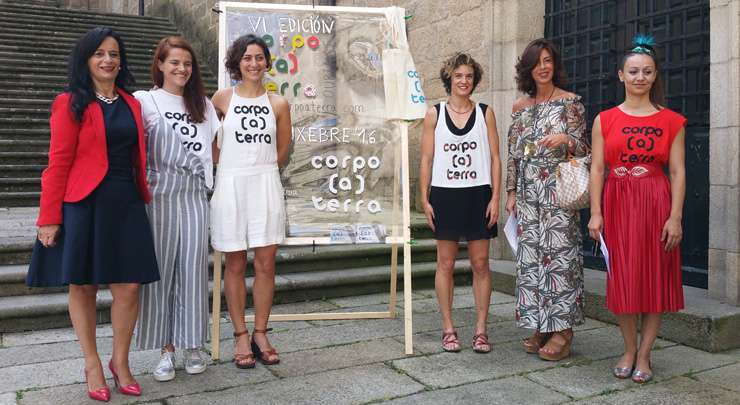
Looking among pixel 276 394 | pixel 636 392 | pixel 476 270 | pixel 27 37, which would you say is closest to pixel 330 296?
pixel 476 270

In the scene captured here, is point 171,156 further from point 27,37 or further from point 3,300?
point 27,37

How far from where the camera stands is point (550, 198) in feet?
12.5

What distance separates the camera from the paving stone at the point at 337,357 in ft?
12.0

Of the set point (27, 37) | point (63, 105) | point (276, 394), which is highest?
point (27, 37)

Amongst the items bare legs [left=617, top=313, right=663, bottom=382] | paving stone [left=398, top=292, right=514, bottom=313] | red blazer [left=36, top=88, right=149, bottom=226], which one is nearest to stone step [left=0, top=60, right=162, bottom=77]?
paving stone [left=398, top=292, right=514, bottom=313]

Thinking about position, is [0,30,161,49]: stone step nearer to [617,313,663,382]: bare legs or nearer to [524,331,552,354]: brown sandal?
[524,331,552,354]: brown sandal

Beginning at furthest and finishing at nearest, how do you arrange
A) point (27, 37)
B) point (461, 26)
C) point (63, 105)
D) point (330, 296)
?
point (27, 37), point (461, 26), point (330, 296), point (63, 105)

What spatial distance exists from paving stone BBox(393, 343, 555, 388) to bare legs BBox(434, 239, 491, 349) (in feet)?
0.55

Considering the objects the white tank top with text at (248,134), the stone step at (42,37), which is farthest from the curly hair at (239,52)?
the stone step at (42,37)

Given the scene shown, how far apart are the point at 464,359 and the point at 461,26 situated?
12.6 ft

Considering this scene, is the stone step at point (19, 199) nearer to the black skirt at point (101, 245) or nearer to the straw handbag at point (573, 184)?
the black skirt at point (101, 245)

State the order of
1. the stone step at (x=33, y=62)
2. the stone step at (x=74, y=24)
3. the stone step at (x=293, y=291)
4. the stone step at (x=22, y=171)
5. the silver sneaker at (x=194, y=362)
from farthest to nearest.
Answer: the stone step at (x=74, y=24), the stone step at (x=33, y=62), the stone step at (x=22, y=171), the stone step at (x=293, y=291), the silver sneaker at (x=194, y=362)

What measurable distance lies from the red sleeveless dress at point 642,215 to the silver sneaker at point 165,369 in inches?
90.6

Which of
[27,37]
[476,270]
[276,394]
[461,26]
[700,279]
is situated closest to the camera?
[276,394]
